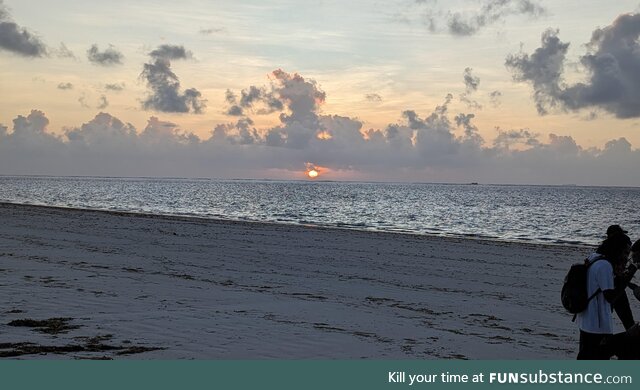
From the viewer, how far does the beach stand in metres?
9.00

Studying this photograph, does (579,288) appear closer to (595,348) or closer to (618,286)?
(618,286)

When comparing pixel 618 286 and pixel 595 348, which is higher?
pixel 618 286

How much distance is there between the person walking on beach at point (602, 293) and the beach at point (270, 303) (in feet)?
7.60

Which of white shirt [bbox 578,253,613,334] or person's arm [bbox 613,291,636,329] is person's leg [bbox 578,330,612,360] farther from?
person's arm [bbox 613,291,636,329]

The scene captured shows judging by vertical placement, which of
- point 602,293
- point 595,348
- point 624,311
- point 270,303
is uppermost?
point 602,293

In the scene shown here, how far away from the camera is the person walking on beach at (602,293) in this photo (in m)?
6.62

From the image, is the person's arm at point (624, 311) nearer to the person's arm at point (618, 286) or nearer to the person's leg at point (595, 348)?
the person's arm at point (618, 286)

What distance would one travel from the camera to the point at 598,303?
6797 millimetres

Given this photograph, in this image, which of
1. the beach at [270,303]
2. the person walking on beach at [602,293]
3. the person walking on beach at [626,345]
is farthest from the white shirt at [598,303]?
the beach at [270,303]

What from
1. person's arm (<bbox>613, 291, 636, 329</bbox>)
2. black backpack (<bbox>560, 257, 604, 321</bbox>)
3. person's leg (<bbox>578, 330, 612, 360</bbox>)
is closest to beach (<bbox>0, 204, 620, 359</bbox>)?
person's arm (<bbox>613, 291, 636, 329</bbox>)

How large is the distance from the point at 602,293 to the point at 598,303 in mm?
148

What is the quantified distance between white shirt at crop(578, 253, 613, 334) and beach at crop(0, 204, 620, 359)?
2.44 m

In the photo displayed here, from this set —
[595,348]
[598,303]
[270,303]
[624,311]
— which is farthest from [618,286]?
[270,303]

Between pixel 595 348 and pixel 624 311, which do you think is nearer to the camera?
pixel 595 348
